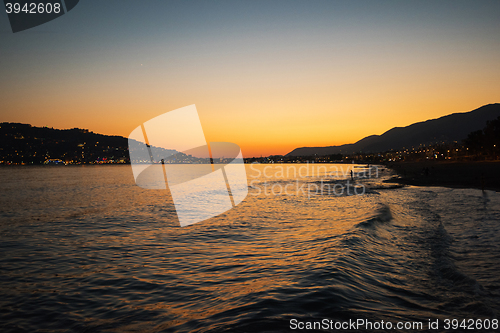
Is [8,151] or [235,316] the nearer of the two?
[235,316]

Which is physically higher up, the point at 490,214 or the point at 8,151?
the point at 8,151

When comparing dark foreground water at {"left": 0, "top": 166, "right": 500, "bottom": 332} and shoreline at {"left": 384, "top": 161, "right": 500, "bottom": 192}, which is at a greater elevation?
dark foreground water at {"left": 0, "top": 166, "right": 500, "bottom": 332}

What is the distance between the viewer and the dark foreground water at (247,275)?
604 centimetres

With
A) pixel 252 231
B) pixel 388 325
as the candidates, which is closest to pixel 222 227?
pixel 252 231

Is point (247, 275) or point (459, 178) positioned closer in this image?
point (247, 275)

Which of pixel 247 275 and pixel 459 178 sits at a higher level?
pixel 247 275

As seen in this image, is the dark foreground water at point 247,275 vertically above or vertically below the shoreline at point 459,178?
above

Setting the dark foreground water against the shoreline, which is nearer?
the dark foreground water

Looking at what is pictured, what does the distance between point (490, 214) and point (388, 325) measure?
16.5 m

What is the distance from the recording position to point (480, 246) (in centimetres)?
1073

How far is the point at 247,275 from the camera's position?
8.76 metres

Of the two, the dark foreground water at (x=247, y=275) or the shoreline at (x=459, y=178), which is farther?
the shoreline at (x=459, y=178)

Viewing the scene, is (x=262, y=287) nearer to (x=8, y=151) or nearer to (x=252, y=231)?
(x=252, y=231)

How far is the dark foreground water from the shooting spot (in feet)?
19.8
